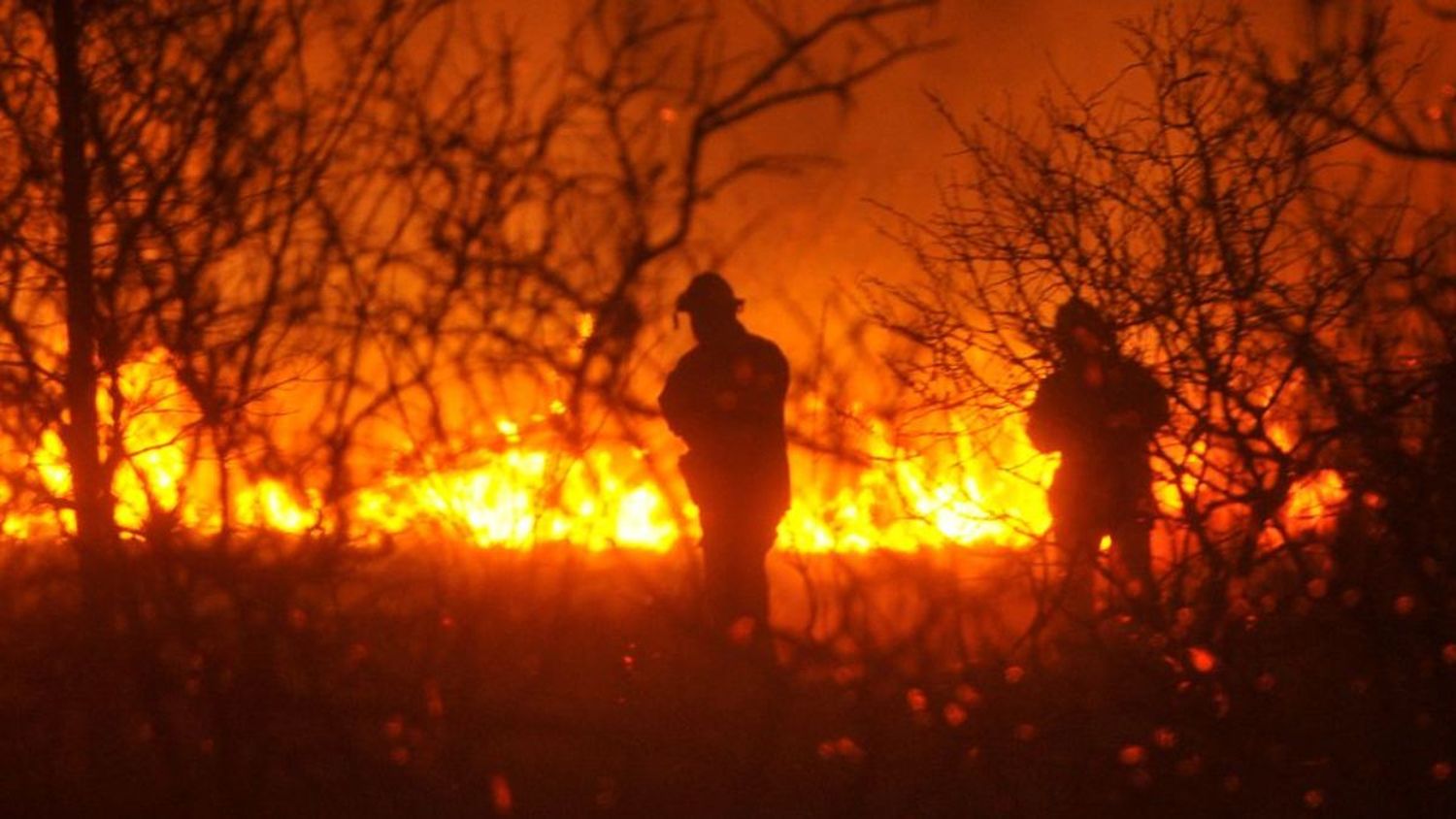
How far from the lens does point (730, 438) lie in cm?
732

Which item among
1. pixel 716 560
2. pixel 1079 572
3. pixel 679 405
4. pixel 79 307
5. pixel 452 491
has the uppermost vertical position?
pixel 79 307

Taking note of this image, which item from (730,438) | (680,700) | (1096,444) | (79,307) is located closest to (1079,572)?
(1096,444)

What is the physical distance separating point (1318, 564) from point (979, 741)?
119cm

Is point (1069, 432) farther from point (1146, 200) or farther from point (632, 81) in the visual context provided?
point (632, 81)

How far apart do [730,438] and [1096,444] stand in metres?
1.95

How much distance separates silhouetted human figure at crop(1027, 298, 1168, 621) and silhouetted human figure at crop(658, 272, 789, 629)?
163cm

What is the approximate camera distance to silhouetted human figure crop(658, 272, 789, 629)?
7188 millimetres

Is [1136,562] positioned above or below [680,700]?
above

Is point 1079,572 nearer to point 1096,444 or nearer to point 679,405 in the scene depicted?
point 1096,444

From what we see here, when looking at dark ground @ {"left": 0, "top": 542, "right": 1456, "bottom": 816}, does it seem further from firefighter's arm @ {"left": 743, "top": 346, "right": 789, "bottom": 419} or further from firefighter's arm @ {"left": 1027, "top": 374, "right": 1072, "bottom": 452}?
firefighter's arm @ {"left": 743, "top": 346, "right": 789, "bottom": 419}

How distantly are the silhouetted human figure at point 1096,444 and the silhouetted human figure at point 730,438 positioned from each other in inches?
64.4

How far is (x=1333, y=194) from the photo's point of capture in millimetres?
5707

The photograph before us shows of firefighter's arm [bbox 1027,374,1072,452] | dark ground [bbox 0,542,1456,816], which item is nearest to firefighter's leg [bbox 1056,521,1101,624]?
dark ground [bbox 0,542,1456,816]

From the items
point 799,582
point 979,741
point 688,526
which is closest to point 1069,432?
point 979,741
